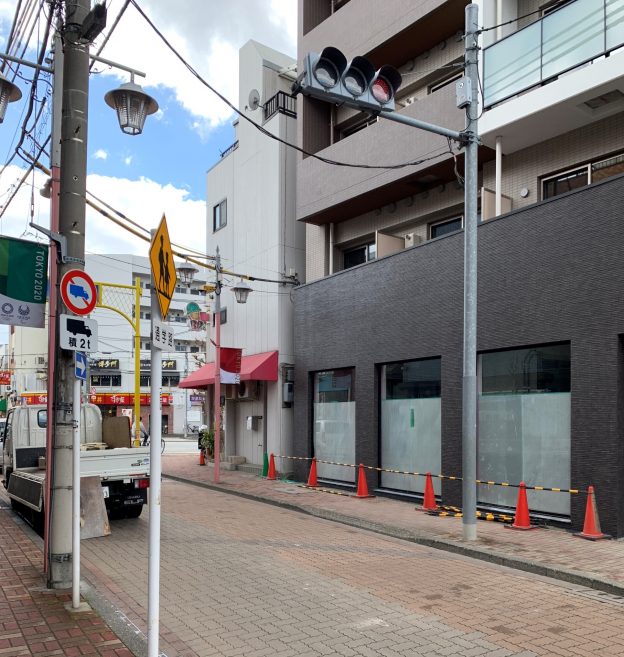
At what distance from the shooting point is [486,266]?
12594 mm

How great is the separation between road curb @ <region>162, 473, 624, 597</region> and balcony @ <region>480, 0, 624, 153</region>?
7.55 metres

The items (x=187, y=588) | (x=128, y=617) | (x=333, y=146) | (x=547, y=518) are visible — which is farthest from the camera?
(x=333, y=146)

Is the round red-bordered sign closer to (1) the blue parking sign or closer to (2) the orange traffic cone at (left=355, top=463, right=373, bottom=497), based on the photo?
(1) the blue parking sign

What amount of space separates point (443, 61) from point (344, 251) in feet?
19.6

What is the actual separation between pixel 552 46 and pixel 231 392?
14.5 metres

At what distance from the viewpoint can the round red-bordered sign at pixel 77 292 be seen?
255 inches

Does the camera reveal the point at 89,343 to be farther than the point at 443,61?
No

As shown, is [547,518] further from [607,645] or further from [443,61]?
[443,61]

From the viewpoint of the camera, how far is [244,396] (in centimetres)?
2097

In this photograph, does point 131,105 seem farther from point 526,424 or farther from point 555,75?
point 526,424

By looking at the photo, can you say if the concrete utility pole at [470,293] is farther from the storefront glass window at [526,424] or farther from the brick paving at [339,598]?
the storefront glass window at [526,424]

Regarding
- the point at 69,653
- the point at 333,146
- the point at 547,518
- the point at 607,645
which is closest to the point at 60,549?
the point at 69,653

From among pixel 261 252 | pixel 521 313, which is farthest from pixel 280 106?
pixel 521 313

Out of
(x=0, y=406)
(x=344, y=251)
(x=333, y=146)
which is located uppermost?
(x=333, y=146)
